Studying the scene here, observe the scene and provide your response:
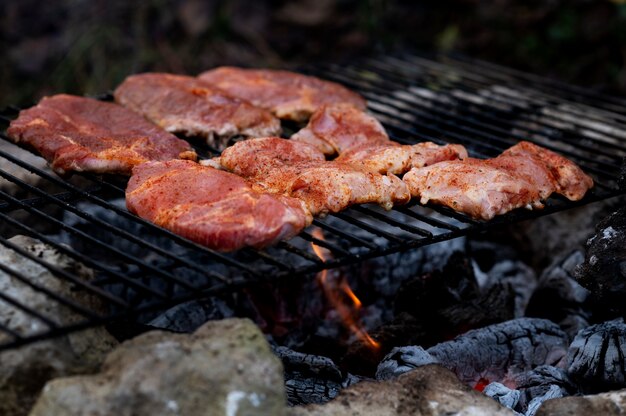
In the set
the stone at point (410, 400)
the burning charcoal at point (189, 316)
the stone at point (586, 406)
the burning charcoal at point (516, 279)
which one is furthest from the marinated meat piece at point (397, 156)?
the stone at point (586, 406)

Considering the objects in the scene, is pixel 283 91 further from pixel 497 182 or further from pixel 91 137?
pixel 497 182

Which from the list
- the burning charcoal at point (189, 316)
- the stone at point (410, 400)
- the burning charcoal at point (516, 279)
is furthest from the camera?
the burning charcoal at point (516, 279)

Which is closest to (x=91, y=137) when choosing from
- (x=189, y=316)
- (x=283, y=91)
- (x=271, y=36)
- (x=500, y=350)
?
(x=189, y=316)

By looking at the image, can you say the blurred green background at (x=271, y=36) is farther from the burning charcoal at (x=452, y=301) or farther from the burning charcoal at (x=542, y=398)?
the burning charcoal at (x=542, y=398)

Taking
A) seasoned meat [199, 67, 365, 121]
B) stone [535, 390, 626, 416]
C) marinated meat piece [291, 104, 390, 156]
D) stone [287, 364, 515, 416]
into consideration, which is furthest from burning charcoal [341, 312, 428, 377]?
seasoned meat [199, 67, 365, 121]

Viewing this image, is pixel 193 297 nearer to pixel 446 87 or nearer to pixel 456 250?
pixel 456 250

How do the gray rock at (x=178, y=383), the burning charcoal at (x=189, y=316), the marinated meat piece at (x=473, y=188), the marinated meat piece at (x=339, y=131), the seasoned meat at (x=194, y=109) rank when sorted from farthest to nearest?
the seasoned meat at (x=194, y=109)
the marinated meat piece at (x=339, y=131)
the burning charcoal at (x=189, y=316)
the marinated meat piece at (x=473, y=188)
the gray rock at (x=178, y=383)

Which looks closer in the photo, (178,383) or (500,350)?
(178,383)

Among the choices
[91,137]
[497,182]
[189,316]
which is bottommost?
[189,316]
